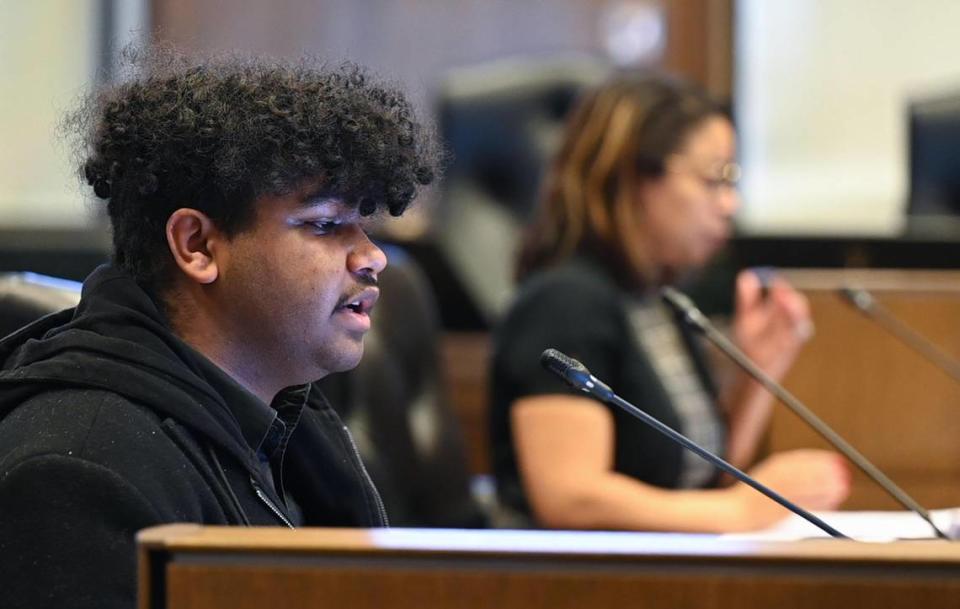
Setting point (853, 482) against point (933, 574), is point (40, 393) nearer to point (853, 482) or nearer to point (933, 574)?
point (933, 574)

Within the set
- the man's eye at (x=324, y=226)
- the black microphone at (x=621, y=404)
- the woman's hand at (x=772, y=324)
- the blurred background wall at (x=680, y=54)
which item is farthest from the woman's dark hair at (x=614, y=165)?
the blurred background wall at (x=680, y=54)

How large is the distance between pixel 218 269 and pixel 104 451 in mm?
208

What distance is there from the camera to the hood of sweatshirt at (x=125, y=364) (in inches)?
41.8

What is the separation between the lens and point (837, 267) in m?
2.83

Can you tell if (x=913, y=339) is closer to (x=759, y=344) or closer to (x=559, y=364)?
(x=759, y=344)

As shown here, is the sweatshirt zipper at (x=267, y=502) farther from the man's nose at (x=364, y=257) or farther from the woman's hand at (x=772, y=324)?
the woman's hand at (x=772, y=324)

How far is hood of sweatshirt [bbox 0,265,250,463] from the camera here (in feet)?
3.49

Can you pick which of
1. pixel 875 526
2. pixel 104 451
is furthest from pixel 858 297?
pixel 104 451

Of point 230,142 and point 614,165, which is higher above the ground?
point 230,142

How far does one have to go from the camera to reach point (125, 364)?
1.07m

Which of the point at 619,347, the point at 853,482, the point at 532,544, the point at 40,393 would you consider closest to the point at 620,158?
the point at 619,347

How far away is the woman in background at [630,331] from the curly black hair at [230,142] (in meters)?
0.93

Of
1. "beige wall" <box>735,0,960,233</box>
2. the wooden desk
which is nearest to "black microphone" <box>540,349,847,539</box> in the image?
the wooden desk

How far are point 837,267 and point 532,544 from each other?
2153 mm
